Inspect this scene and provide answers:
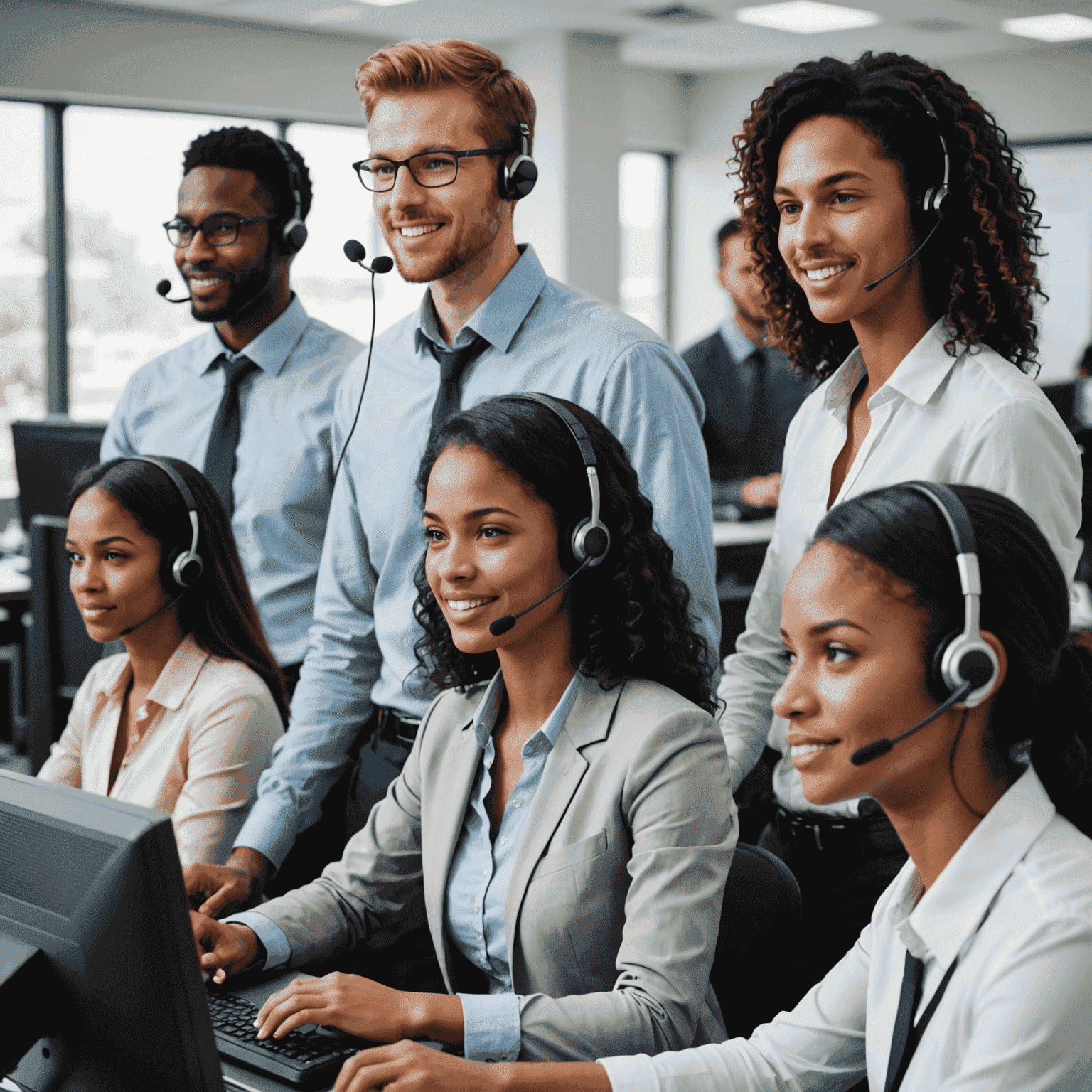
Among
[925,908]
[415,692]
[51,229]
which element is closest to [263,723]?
[415,692]

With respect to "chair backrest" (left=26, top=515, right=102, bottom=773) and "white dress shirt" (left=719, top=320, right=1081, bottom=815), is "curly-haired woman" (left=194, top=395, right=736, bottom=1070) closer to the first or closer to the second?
"white dress shirt" (left=719, top=320, right=1081, bottom=815)

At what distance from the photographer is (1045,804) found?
3.23 feet

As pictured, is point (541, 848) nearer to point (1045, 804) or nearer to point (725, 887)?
point (725, 887)

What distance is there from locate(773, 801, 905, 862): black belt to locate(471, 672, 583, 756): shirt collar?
36 cm

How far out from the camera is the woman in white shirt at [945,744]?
0.95m

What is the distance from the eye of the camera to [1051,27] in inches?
298

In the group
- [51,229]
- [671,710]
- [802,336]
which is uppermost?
[51,229]

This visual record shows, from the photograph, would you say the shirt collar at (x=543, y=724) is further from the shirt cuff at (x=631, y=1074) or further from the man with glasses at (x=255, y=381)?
the man with glasses at (x=255, y=381)

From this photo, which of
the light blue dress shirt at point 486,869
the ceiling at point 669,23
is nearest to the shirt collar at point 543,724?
the light blue dress shirt at point 486,869

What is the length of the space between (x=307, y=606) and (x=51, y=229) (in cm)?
530

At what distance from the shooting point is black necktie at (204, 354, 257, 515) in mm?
Result: 2439

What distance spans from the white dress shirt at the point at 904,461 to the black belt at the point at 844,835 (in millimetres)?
14

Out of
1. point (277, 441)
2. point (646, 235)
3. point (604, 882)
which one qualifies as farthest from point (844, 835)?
point (646, 235)

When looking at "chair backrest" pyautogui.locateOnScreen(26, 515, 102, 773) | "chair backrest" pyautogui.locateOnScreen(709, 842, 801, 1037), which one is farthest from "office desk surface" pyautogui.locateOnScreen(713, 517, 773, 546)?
"chair backrest" pyautogui.locateOnScreen(709, 842, 801, 1037)
